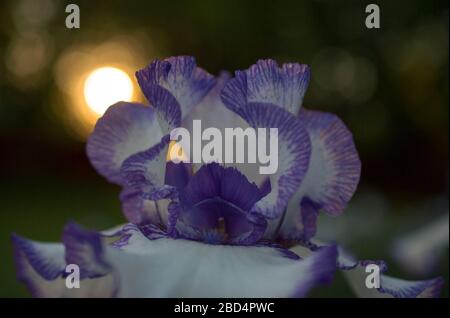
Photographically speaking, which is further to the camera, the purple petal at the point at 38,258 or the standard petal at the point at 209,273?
the purple petal at the point at 38,258

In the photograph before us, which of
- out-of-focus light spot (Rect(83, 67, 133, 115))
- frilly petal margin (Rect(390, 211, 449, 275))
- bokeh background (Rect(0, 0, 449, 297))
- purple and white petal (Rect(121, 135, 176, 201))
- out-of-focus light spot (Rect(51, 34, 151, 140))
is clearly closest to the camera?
purple and white petal (Rect(121, 135, 176, 201))

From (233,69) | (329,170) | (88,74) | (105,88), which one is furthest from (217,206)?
(88,74)

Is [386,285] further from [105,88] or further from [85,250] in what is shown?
[105,88]

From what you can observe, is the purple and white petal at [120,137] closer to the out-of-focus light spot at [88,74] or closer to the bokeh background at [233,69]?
the bokeh background at [233,69]

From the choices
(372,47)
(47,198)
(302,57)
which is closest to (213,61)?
(302,57)

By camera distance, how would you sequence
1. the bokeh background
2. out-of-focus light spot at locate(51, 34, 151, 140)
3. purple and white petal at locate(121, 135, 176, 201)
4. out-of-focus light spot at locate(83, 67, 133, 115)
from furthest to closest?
1. out-of-focus light spot at locate(51, 34, 151, 140)
2. the bokeh background
3. out-of-focus light spot at locate(83, 67, 133, 115)
4. purple and white petal at locate(121, 135, 176, 201)

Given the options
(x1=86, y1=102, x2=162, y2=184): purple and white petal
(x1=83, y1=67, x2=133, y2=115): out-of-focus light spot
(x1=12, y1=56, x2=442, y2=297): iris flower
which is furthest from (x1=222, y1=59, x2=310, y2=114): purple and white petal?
(x1=83, y1=67, x2=133, y2=115): out-of-focus light spot

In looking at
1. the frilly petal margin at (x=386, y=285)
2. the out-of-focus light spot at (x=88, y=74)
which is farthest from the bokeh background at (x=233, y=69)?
the frilly petal margin at (x=386, y=285)
